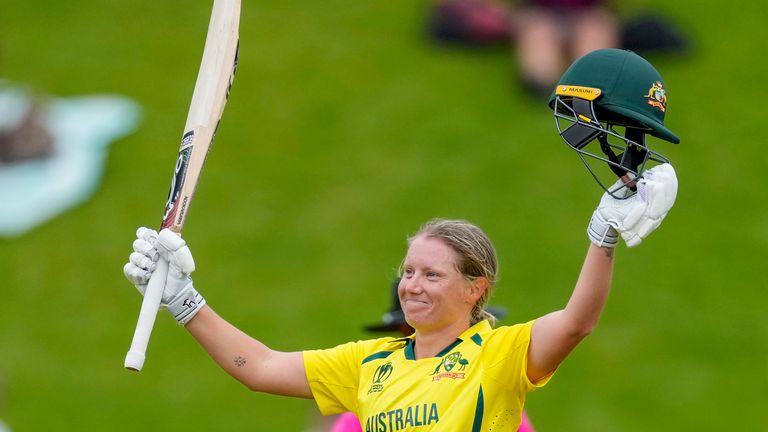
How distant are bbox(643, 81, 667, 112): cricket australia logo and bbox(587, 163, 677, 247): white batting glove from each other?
19cm

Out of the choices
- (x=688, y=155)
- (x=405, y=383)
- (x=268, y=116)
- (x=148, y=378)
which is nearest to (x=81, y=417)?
(x=148, y=378)

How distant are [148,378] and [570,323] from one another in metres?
6.57

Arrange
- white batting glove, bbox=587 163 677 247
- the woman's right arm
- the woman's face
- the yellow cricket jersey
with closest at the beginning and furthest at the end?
white batting glove, bbox=587 163 677 247, the yellow cricket jersey, the woman's face, the woman's right arm

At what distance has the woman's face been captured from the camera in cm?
383

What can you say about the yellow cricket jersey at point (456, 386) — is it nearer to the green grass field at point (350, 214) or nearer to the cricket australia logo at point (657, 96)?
the cricket australia logo at point (657, 96)

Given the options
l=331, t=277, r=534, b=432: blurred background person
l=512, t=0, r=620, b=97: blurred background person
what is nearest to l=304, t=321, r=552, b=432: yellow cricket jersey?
l=331, t=277, r=534, b=432: blurred background person

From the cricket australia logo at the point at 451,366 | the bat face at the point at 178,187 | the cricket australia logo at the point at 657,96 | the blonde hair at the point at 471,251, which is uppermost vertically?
the bat face at the point at 178,187

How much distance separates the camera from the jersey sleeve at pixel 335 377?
403cm

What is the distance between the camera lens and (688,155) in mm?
11258

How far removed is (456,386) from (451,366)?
0.24 feet

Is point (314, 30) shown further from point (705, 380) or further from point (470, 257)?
point (470, 257)

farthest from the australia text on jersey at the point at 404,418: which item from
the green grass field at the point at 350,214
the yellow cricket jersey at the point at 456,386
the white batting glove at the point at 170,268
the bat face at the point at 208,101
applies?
the green grass field at the point at 350,214

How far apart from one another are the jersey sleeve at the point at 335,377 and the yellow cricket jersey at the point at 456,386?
7 cm

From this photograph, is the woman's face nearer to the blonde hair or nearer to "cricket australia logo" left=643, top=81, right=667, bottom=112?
the blonde hair
